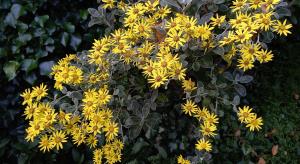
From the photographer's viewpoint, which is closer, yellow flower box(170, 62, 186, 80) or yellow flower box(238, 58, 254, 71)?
yellow flower box(170, 62, 186, 80)

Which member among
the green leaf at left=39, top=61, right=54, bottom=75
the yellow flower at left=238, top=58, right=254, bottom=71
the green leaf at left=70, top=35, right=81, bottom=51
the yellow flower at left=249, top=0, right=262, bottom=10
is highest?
the yellow flower at left=249, top=0, right=262, bottom=10

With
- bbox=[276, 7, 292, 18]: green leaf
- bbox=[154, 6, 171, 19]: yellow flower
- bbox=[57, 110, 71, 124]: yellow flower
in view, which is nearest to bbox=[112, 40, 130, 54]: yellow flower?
bbox=[154, 6, 171, 19]: yellow flower

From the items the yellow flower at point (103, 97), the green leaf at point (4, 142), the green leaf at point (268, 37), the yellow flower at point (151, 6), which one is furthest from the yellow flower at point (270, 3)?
the green leaf at point (4, 142)

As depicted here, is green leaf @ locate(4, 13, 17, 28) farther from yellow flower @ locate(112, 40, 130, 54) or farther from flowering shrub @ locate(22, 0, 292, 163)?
yellow flower @ locate(112, 40, 130, 54)

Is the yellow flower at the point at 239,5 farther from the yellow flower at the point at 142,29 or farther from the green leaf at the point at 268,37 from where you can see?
the yellow flower at the point at 142,29

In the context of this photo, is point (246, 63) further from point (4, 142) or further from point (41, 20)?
point (4, 142)

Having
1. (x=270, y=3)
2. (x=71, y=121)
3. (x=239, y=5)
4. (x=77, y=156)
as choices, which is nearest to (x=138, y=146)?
(x=77, y=156)

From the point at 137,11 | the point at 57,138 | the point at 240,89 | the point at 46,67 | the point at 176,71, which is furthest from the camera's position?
the point at 46,67
